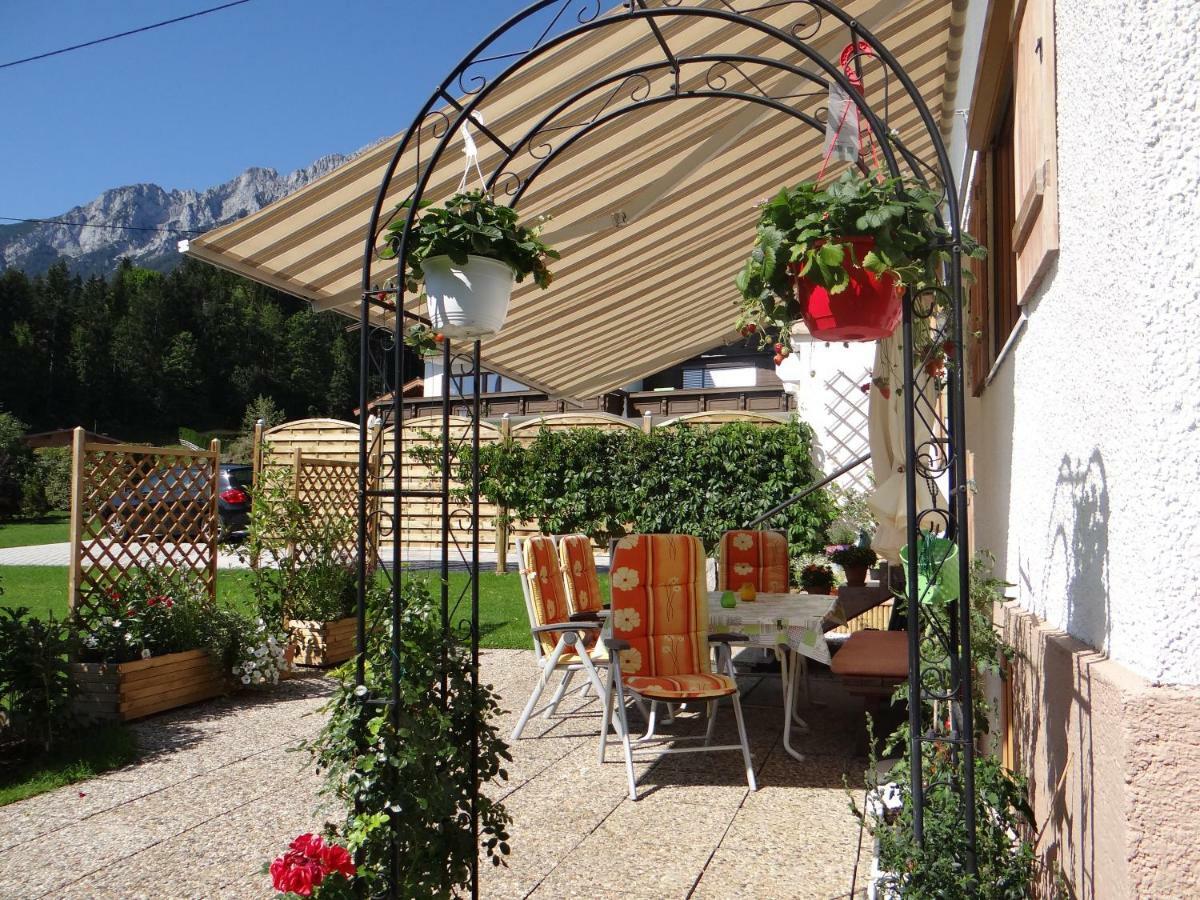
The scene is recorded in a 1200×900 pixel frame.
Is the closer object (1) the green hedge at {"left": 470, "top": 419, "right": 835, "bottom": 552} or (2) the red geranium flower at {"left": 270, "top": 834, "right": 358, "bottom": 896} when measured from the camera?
(2) the red geranium flower at {"left": 270, "top": 834, "right": 358, "bottom": 896}

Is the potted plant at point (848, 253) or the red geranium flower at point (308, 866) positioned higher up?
the potted plant at point (848, 253)

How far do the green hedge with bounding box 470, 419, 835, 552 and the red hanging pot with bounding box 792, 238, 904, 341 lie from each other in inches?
276

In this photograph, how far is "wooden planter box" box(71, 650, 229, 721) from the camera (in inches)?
183

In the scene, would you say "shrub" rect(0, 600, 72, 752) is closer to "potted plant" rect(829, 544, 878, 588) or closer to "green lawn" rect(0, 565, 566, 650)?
"green lawn" rect(0, 565, 566, 650)

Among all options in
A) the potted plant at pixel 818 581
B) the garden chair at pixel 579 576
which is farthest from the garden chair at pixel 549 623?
the potted plant at pixel 818 581

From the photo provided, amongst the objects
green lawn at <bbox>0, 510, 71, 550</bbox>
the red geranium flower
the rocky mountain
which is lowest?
the red geranium flower

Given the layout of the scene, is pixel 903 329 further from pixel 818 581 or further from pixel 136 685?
pixel 818 581

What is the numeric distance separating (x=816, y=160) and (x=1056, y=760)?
15.5ft

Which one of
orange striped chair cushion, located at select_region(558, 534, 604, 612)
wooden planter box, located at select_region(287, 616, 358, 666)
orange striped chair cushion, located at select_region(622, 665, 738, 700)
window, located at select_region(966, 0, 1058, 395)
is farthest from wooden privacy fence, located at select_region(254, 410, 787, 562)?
window, located at select_region(966, 0, 1058, 395)

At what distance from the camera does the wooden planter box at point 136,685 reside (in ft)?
15.3

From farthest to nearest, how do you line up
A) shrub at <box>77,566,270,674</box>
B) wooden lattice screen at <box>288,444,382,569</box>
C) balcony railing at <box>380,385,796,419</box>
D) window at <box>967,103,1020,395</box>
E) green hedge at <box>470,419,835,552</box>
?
balcony railing at <box>380,385,796,419</box> < green hedge at <box>470,419,835,552</box> < wooden lattice screen at <box>288,444,382,569</box> < shrub at <box>77,566,270,674</box> < window at <box>967,103,1020,395</box>

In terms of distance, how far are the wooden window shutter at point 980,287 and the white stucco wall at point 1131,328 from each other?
68.6 inches

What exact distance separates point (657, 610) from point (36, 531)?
18276 millimetres

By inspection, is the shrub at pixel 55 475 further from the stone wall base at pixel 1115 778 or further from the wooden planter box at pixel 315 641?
the stone wall base at pixel 1115 778
